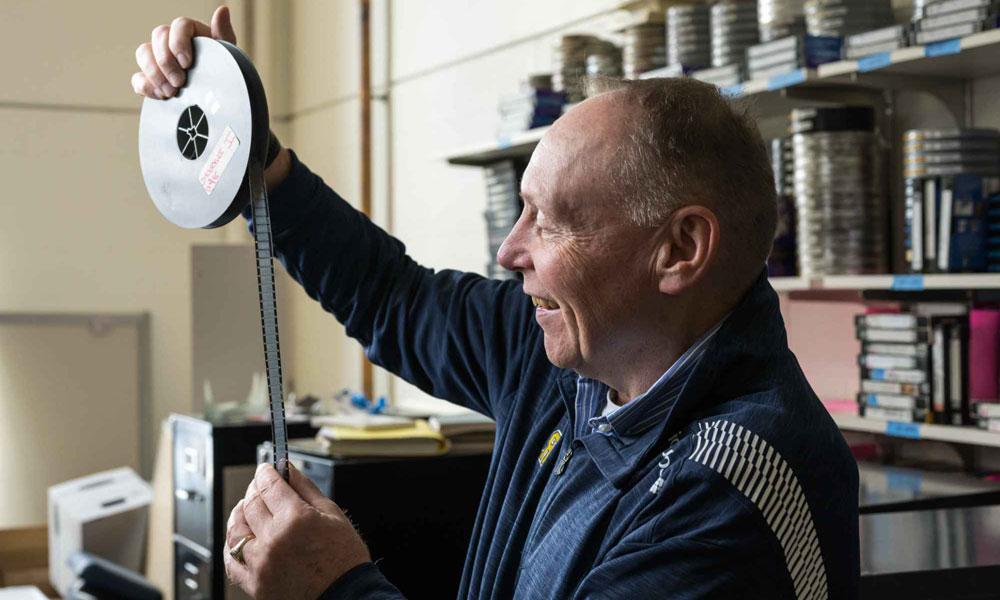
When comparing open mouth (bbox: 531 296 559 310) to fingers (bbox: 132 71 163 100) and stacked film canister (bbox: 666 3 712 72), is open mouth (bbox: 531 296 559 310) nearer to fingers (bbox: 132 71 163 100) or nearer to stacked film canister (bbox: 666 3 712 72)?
fingers (bbox: 132 71 163 100)

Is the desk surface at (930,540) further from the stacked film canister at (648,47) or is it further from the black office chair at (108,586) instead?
the black office chair at (108,586)

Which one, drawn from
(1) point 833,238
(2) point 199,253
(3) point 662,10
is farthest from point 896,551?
(2) point 199,253

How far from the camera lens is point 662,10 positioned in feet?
11.2

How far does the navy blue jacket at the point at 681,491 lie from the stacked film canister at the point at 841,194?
1563 mm

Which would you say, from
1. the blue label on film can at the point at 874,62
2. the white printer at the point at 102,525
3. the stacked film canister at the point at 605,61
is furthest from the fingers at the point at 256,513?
the white printer at the point at 102,525

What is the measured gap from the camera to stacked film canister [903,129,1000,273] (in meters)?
2.58

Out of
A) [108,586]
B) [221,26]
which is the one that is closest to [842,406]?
[221,26]

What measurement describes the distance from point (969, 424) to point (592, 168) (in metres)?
1.77

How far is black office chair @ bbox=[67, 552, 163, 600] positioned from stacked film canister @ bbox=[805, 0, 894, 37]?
269 centimetres

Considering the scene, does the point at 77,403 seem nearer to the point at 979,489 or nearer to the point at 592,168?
the point at 979,489

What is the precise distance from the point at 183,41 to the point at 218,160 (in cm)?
17

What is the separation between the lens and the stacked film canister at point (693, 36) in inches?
127

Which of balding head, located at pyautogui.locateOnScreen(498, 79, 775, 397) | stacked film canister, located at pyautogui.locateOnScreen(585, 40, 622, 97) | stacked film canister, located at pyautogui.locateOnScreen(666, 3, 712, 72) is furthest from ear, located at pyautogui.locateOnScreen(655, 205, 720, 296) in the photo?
stacked film canister, located at pyautogui.locateOnScreen(585, 40, 622, 97)

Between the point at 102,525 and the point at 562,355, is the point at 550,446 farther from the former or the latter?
the point at 102,525
